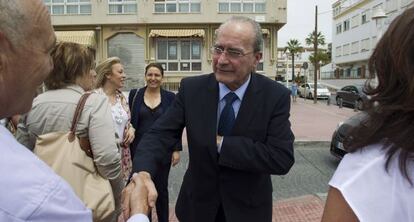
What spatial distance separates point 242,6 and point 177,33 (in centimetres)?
440

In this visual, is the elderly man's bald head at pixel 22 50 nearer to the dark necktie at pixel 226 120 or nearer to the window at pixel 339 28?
the dark necktie at pixel 226 120

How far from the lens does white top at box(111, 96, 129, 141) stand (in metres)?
4.31

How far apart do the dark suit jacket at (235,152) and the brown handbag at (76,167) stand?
0.40m

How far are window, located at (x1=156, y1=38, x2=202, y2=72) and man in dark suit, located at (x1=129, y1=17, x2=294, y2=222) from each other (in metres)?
25.3

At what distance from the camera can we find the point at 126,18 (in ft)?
89.2

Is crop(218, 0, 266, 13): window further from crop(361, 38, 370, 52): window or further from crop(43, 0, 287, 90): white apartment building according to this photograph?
crop(361, 38, 370, 52): window

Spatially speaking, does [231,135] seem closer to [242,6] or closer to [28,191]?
[28,191]

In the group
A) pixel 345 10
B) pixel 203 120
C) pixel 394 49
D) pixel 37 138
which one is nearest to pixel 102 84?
pixel 37 138

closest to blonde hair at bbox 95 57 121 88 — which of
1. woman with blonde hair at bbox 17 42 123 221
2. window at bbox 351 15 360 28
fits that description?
woman with blonde hair at bbox 17 42 123 221

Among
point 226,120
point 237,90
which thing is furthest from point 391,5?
point 226,120

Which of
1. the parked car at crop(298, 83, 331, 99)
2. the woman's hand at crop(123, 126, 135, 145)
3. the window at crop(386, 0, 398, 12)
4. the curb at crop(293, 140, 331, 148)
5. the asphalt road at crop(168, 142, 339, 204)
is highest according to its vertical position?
the window at crop(386, 0, 398, 12)

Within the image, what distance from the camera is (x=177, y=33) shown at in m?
27.2

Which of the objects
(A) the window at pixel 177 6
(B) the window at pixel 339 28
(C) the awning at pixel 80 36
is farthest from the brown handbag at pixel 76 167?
(B) the window at pixel 339 28

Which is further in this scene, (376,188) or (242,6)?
(242,6)
